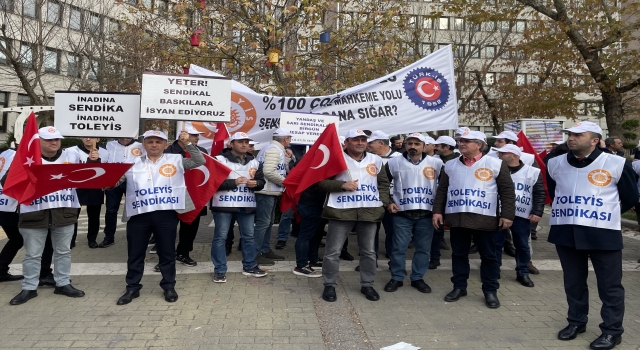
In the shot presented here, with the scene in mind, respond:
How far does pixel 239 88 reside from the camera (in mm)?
9000

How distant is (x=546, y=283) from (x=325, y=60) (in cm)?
717

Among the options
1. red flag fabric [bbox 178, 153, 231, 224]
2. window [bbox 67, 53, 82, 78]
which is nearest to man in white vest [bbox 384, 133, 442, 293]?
red flag fabric [bbox 178, 153, 231, 224]

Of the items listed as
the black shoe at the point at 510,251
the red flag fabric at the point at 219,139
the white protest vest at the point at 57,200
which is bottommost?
the black shoe at the point at 510,251

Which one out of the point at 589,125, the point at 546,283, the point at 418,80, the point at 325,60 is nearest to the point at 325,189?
the point at 589,125

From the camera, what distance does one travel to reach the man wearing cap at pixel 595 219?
438cm

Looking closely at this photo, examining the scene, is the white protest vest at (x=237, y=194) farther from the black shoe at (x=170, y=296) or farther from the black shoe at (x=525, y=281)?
the black shoe at (x=525, y=281)

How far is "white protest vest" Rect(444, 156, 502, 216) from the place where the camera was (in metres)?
5.39

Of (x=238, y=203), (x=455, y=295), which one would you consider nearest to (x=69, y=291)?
(x=238, y=203)

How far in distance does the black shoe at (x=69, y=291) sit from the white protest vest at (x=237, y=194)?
1736mm

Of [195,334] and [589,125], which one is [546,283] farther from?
[195,334]

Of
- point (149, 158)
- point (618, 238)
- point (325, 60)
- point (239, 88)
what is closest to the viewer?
point (618, 238)

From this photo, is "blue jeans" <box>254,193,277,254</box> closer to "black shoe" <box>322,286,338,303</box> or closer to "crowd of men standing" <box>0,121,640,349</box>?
"crowd of men standing" <box>0,121,640,349</box>

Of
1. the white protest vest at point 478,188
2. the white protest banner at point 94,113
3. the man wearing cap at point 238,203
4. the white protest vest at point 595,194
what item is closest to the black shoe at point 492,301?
the white protest vest at point 478,188

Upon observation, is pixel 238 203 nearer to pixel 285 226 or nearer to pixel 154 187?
pixel 154 187
